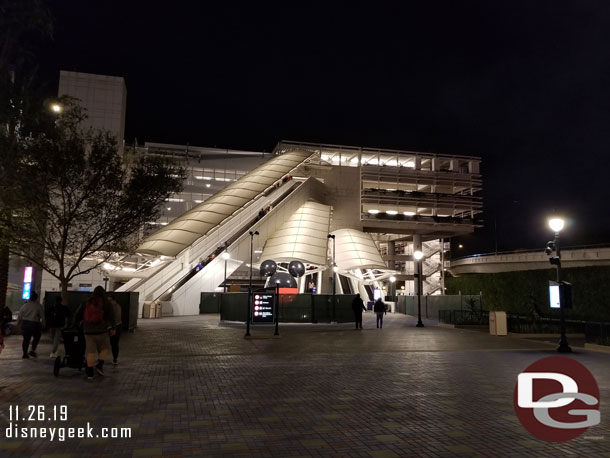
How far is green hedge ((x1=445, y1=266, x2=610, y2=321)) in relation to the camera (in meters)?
31.8

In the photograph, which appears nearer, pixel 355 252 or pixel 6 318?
pixel 6 318

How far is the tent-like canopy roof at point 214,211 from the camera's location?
38.5m

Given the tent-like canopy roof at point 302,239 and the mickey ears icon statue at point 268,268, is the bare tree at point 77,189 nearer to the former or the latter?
the mickey ears icon statue at point 268,268

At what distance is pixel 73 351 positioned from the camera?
397 inches

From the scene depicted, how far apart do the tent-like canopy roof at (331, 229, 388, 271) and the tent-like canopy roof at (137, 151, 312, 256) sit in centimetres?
1045

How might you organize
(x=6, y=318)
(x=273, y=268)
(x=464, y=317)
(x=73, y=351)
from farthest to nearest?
1. (x=273, y=268)
2. (x=464, y=317)
3. (x=6, y=318)
4. (x=73, y=351)

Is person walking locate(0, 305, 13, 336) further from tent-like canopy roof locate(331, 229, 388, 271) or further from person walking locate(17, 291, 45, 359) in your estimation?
tent-like canopy roof locate(331, 229, 388, 271)

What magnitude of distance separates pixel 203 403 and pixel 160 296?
2837 cm

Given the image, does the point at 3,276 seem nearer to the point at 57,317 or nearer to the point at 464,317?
the point at 57,317

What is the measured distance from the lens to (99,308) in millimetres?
9789

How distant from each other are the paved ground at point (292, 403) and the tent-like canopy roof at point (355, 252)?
34353mm

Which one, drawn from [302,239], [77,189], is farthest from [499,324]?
[302,239]
